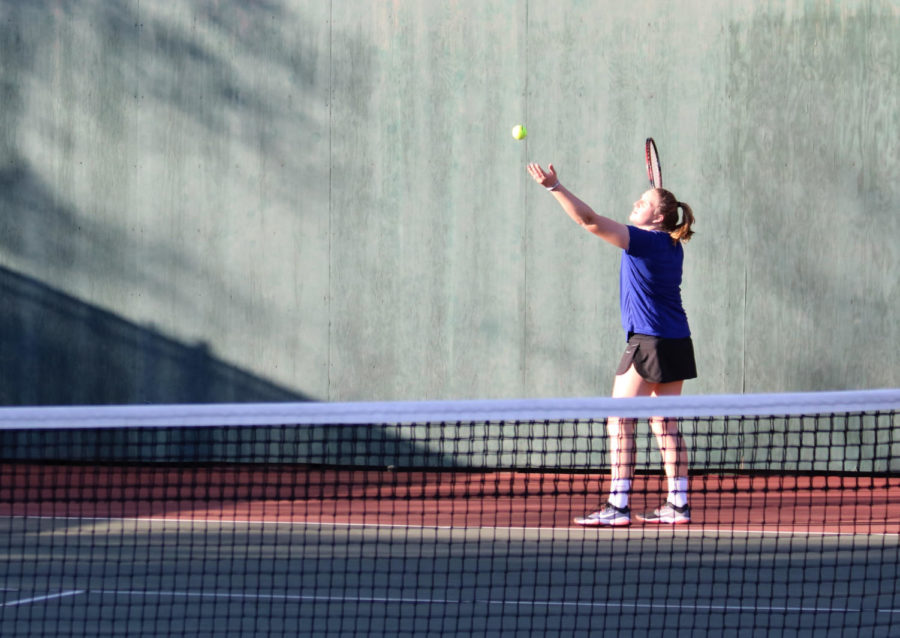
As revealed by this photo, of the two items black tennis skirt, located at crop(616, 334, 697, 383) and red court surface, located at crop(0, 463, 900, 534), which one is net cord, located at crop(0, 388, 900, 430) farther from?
black tennis skirt, located at crop(616, 334, 697, 383)

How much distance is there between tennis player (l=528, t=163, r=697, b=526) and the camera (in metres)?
5.89

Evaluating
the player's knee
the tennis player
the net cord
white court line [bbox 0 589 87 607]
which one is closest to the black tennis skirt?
the tennis player

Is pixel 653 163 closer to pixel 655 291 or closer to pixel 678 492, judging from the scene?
pixel 655 291

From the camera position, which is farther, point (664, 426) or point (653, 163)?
point (653, 163)

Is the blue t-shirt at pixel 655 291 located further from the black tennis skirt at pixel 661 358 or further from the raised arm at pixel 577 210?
the raised arm at pixel 577 210

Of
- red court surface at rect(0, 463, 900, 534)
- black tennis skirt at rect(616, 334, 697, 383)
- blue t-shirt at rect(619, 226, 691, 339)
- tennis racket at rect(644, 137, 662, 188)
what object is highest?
tennis racket at rect(644, 137, 662, 188)

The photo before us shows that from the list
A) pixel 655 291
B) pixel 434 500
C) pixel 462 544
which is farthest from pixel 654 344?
pixel 434 500

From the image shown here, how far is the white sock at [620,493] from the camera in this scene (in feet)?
19.3

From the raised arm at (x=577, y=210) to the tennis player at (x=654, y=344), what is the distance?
17 cm

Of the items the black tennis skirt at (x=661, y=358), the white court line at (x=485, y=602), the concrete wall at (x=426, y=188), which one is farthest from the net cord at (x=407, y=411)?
the concrete wall at (x=426, y=188)

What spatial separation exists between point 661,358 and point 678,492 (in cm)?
61

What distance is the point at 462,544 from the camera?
550 centimetres

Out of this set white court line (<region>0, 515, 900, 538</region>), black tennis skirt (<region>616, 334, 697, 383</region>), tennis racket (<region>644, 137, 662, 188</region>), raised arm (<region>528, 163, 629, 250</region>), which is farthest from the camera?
tennis racket (<region>644, 137, 662, 188</region>)

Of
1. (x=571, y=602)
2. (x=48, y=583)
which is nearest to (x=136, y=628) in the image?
(x=48, y=583)
